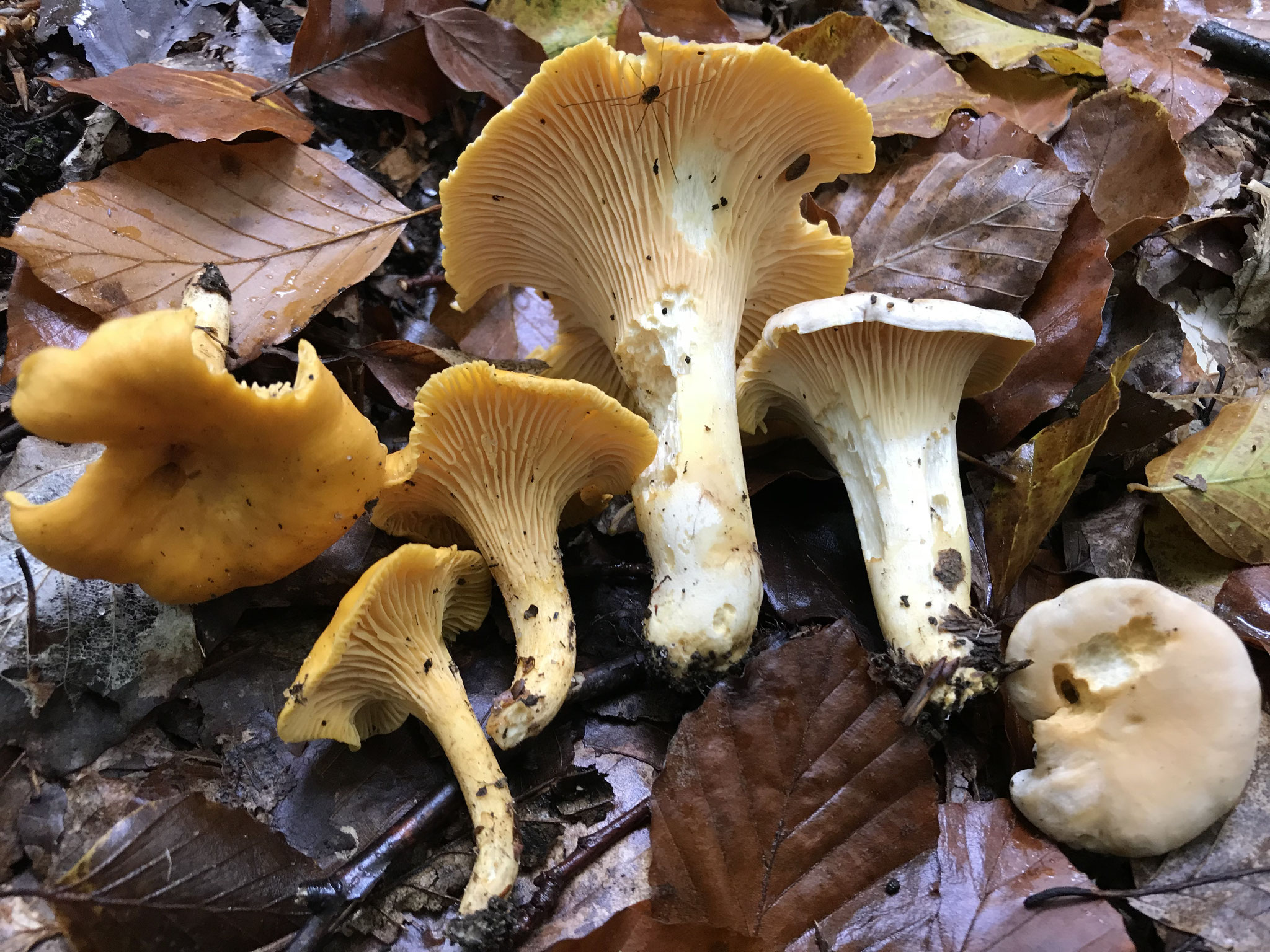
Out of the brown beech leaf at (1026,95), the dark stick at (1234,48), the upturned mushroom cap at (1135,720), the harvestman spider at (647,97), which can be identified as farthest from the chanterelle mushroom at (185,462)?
the dark stick at (1234,48)

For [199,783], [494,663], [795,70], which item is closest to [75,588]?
[199,783]

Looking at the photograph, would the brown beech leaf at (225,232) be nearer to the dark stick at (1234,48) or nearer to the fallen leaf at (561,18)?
the fallen leaf at (561,18)

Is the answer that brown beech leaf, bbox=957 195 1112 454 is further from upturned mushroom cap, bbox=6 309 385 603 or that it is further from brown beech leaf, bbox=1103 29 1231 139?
upturned mushroom cap, bbox=6 309 385 603

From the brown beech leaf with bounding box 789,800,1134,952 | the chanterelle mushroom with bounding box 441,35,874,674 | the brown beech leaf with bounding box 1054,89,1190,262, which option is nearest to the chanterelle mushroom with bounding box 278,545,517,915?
the chanterelle mushroom with bounding box 441,35,874,674

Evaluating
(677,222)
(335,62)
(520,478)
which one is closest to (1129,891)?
(520,478)

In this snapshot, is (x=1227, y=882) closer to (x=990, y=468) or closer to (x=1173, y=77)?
(x=990, y=468)

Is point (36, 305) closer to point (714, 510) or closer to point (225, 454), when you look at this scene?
point (225, 454)

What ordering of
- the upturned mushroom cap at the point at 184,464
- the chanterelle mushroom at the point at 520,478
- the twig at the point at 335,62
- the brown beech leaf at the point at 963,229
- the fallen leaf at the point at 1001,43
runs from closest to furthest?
the upturned mushroom cap at the point at 184,464
the chanterelle mushroom at the point at 520,478
the brown beech leaf at the point at 963,229
the twig at the point at 335,62
the fallen leaf at the point at 1001,43
